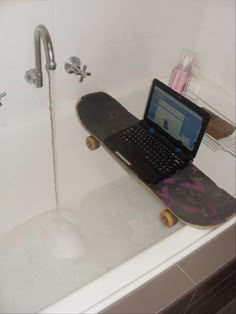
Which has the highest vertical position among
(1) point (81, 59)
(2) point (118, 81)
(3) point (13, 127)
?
(1) point (81, 59)

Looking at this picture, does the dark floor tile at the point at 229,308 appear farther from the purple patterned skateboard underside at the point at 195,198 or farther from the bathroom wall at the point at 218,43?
the bathroom wall at the point at 218,43

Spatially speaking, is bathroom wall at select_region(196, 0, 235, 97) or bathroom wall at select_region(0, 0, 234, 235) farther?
bathroom wall at select_region(196, 0, 235, 97)

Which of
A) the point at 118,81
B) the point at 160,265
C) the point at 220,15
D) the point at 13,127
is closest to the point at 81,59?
the point at 118,81

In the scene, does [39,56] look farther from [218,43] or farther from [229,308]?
[229,308]

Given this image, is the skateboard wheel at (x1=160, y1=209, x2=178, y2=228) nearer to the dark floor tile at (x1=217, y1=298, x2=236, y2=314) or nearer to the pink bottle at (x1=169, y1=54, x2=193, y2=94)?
the dark floor tile at (x1=217, y1=298, x2=236, y2=314)

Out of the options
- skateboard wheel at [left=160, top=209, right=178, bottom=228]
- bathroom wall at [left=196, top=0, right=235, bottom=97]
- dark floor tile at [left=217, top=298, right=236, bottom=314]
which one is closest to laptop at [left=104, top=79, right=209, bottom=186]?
skateboard wheel at [left=160, top=209, right=178, bottom=228]

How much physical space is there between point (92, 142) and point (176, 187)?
379 millimetres

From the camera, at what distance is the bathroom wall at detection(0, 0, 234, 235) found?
1.08 m

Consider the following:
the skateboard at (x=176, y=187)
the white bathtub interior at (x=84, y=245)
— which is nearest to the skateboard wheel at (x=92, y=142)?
the skateboard at (x=176, y=187)

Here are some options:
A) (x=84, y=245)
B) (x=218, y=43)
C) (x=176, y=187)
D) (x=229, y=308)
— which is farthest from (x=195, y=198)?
(x=218, y=43)

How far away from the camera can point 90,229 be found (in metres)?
1.32

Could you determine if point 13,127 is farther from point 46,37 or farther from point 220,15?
point 220,15

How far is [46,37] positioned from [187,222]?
61 cm

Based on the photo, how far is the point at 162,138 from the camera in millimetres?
1228
